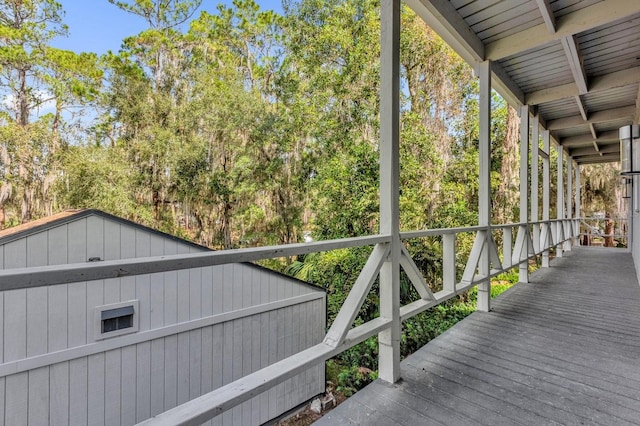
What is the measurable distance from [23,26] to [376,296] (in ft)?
41.3

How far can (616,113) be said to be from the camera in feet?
17.1

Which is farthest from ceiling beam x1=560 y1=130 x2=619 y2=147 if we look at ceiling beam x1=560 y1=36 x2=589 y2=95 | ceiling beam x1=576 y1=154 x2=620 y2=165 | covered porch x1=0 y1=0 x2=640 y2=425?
ceiling beam x1=560 y1=36 x2=589 y2=95

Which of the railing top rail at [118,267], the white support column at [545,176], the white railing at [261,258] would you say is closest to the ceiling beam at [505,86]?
the white support column at [545,176]

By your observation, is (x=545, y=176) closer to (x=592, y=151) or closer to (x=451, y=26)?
(x=592, y=151)

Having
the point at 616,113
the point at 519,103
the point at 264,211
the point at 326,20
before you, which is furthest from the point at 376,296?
the point at 326,20

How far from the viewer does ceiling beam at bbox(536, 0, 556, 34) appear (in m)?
2.52

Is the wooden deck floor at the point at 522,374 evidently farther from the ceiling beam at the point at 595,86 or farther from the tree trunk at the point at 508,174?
the tree trunk at the point at 508,174

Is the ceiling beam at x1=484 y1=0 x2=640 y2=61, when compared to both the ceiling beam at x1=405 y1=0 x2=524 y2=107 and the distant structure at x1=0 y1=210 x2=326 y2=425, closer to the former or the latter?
the ceiling beam at x1=405 y1=0 x2=524 y2=107

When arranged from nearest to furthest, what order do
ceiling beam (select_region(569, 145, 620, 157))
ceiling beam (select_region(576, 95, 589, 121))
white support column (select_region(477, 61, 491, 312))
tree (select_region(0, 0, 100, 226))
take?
white support column (select_region(477, 61, 491, 312)) < ceiling beam (select_region(576, 95, 589, 121)) < ceiling beam (select_region(569, 145, 620, 157)) < tree (select_region(0, 0, 100, 226))

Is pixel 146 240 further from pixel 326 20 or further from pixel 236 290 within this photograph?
pixel 326 20

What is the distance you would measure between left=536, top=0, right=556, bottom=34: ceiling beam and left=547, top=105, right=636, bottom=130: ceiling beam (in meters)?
3.63

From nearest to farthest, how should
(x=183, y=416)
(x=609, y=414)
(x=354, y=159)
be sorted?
(x=183, y=416) → (x=609, y=414) → (x=354, y=159)

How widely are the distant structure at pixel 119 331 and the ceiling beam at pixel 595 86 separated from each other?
174 inches

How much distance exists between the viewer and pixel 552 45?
330cm
